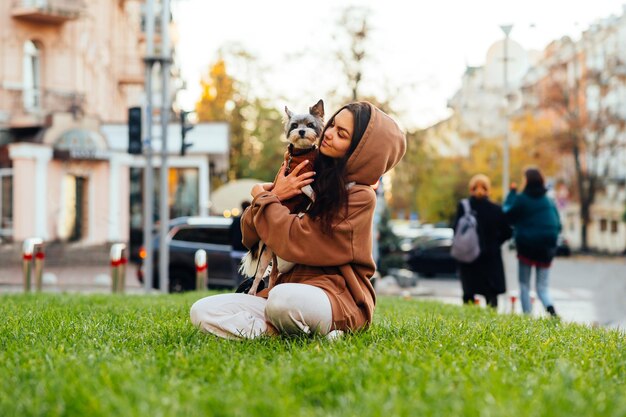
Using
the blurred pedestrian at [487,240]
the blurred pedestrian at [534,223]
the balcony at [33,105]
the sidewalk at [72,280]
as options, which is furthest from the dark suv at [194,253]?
the balcony at [33,105]

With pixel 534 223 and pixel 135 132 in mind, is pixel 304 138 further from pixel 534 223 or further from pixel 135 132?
pixel 135 132

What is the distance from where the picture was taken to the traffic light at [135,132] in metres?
18.0

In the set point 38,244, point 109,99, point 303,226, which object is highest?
point 109,99

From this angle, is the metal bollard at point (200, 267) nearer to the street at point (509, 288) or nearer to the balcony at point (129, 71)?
the street at point (509, 288)

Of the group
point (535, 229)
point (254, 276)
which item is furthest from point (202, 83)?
point (254, 276)

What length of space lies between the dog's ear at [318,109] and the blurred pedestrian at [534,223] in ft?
22.9

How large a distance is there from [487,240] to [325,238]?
23.2 feet

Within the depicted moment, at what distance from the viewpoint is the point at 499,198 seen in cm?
6244

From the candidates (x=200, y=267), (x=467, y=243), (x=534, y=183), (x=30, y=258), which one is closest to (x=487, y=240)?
(x=467, y=243)

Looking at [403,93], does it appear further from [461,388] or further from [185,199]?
[461,388]

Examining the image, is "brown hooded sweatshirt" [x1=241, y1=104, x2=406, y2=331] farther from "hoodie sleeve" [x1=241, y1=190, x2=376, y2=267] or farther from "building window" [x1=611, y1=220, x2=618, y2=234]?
"building window" [x1=611, y1=220, x2=618, y2=234]

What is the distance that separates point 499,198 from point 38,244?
160 ft

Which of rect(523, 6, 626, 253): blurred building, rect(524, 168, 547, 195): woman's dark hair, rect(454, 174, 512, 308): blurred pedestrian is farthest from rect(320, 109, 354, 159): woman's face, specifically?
rect(523, 6, 626, 253): blurred building

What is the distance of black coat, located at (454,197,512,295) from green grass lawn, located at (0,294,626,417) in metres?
5.74
